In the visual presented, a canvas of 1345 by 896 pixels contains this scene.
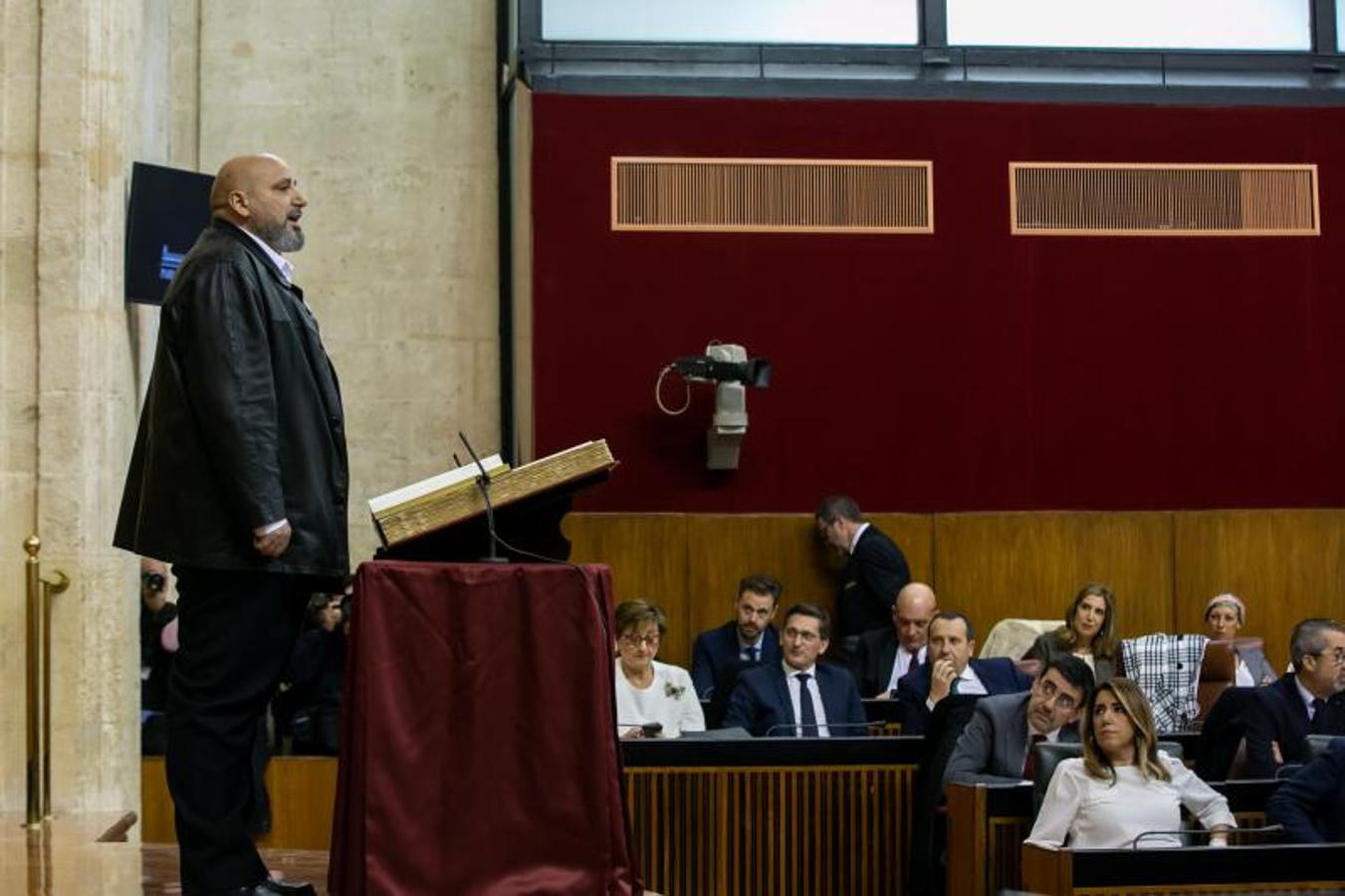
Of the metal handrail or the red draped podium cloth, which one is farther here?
the metal handrail

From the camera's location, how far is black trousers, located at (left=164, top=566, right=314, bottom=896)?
4.09 meters

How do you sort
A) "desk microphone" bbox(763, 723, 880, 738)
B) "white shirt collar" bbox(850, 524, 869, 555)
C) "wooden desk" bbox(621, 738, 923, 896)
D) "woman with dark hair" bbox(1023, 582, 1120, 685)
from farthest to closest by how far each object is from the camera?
"white shirt collar" bbox(850, 524, 869, 555)
"woman with dark hair" bbox(1023, 582, 1120, 685)
"desk microphone" bbox(763, 723, 880, 738)
"wooden desk" bbox(621, 738, 923, 896)

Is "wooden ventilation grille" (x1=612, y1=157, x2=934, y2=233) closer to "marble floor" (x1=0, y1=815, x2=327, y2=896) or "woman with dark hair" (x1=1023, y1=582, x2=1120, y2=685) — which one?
"woman with dark hair" (x1=1023, y1=582, x2=1120, y2=685)

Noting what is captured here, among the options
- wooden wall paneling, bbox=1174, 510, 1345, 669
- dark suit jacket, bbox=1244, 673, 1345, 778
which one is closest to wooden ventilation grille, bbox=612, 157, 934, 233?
wooden wall paneling, bbox=1174, 510, 1345, 669

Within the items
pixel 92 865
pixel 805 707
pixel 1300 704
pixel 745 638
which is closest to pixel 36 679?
pixel 92 865

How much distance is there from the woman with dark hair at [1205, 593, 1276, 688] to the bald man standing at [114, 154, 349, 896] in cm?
572

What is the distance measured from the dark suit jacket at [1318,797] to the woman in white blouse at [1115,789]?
150 mm

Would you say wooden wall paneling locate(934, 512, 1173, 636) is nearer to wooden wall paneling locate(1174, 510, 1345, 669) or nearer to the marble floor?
wooden wall paneling locate(1174, 510, 1345, 669)

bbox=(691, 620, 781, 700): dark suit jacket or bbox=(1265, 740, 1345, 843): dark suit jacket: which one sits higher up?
bbox=(691, 620, 781, 700): dark suit jacket

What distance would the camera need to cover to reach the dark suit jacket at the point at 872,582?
10.2m

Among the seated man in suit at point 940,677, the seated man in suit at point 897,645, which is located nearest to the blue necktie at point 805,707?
the seated man in suit at point 940,677

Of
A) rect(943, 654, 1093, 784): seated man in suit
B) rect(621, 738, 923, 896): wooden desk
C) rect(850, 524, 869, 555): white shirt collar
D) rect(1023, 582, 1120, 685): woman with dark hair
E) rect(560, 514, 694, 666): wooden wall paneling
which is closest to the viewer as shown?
rect(943, 654, 1093, 784): seated man in suit

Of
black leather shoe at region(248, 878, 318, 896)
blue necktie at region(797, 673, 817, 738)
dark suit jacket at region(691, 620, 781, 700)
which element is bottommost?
black leather shoe at region(248, 878, 318, 896)

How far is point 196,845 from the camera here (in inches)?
161
